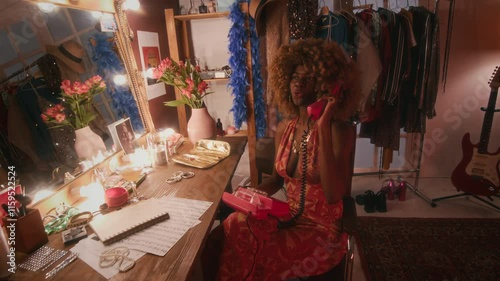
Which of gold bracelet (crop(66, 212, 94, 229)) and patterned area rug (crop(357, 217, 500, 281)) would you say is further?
patterned area rug (crop(357, 217, 500, 281))

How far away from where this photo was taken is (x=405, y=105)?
284 cm

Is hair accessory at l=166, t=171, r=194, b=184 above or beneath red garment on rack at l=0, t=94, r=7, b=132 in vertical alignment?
beneath

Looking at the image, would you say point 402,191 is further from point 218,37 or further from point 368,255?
point 218,37

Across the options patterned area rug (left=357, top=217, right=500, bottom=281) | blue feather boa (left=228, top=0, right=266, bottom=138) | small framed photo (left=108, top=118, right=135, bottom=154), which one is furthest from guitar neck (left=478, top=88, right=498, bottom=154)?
small framed photo (left=108, top=118, right=135, bottom=154)

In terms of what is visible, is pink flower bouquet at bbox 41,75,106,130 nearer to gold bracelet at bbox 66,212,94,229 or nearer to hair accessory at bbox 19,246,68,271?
gold bracelet at bbox 66,212,94,229

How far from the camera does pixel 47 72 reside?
4.64 ft

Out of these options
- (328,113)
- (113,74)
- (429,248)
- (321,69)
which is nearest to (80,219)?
(113,74)

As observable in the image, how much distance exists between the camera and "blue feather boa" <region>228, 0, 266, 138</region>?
9.11ft

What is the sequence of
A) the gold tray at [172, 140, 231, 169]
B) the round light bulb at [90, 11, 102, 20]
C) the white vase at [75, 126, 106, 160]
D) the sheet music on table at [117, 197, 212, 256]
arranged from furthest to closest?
the gold tray at [172, 140, 231, 169], the round light bulb at [90, 11, 102, 20], the white vase at [75, 126, 106, 160], the sheet music on table at [117, 197, 212, 256]

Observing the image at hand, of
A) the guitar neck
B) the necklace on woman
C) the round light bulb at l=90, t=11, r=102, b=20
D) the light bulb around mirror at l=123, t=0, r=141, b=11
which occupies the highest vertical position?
the light bulb around mirror at l=123, t=0, r=141, b=11

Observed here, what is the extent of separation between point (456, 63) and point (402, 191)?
58.5 inches

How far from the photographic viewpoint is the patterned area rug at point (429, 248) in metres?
2.10

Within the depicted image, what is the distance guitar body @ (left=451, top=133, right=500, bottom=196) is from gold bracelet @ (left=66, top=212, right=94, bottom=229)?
3.12 metres

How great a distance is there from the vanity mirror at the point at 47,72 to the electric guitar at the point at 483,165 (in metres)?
3.04
